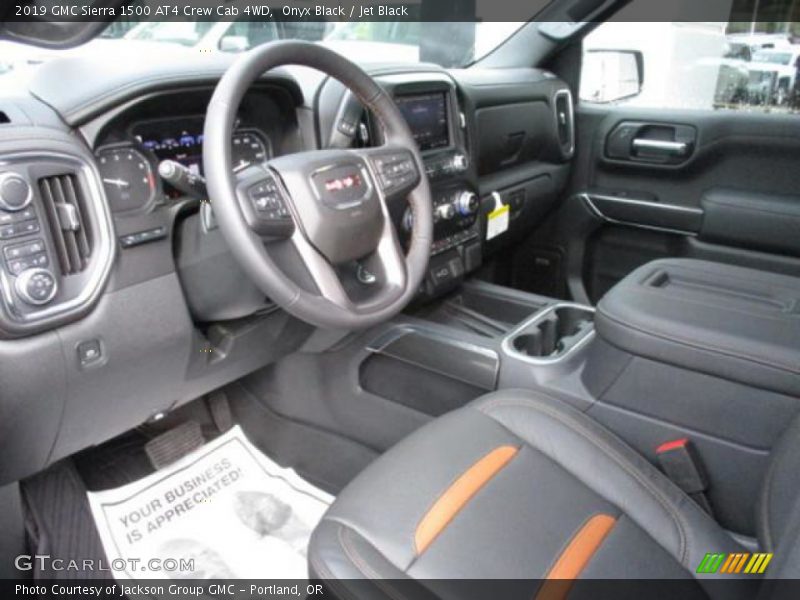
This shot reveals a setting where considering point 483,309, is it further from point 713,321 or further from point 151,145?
point 151,145

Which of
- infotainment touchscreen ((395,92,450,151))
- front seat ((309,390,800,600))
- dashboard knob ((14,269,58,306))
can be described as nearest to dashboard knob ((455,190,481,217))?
infotainment touchscreen ((395,92,450,151))

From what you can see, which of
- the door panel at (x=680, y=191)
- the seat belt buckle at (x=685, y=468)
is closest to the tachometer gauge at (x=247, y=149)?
the seat belt buckle at (x=685, y=468)

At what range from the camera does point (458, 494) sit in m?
0.91

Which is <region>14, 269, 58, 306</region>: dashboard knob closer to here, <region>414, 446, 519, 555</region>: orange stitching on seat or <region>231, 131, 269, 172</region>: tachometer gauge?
<region>231, 131, 269, 172</region>: tachometer gauge

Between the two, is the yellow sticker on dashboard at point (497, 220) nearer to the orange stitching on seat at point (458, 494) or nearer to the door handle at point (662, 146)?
the door handle at point (662, 146)

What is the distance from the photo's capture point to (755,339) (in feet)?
3.47

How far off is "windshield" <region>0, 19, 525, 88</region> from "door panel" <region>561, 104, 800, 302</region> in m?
0.42

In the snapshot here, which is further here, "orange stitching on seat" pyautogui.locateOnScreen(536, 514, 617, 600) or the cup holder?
the cup holder

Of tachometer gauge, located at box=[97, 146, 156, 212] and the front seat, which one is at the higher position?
tachometer gauge, located at box=[97, 146, 156, 212]

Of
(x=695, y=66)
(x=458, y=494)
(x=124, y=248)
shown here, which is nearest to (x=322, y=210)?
(x=124, y=248)

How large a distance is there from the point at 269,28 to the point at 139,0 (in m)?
0.49

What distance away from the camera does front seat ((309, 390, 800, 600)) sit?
0.82 meters

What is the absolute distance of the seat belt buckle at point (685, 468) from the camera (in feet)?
3.56

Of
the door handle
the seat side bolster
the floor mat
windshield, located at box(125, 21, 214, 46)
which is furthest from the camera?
the door handle
